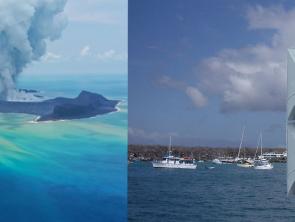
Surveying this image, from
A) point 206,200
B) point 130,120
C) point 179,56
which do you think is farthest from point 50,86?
point 206,200

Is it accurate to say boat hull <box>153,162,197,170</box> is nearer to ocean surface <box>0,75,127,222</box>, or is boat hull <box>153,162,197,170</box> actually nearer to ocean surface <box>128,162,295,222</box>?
ocean surface <box>128,162,295,222</box>

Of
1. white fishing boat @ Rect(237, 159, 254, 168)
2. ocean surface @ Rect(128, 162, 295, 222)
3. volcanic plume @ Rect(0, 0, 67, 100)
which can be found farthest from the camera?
white fishing boat @ Rect(237, 159, 254, 168)

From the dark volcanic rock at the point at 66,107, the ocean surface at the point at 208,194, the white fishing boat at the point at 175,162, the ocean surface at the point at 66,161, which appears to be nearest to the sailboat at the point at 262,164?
the ocean surface at the point at 208,194

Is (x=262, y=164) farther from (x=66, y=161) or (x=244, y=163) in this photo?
(x=66, y=161)

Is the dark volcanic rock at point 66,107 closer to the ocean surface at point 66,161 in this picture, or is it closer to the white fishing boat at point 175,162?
the ocean surface at point 66,161

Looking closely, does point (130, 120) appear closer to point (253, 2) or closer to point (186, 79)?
point (186, 79)

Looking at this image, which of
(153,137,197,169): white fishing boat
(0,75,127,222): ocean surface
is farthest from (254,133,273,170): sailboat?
(0,75,127,222): ocean surface

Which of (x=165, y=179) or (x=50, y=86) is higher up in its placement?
(x=50, y=86)
